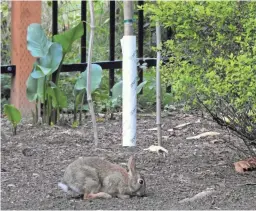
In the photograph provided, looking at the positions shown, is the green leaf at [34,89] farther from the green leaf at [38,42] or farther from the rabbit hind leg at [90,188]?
the rabbit hind leg at [90,188]

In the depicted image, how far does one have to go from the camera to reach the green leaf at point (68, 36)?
6883 millimetres

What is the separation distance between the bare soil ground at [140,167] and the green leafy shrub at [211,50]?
50 centimetres

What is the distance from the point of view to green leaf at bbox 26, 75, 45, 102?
684 centimetres

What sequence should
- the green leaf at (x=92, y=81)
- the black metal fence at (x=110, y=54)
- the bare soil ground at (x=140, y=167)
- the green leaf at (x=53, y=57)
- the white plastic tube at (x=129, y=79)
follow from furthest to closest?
the black metal fence at (x=110, y=54), the green leaf at (x=92, y=81), the green leaf at (x=53, y=57), the white plastic tube at (x=129, y=79), the bare soil ground at (x=140, y=167)

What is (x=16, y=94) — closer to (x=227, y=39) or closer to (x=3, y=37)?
(x=3, y=37)

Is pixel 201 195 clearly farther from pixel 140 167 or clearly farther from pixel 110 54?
pixel 110 54

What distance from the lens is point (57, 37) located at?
6922 millimetres

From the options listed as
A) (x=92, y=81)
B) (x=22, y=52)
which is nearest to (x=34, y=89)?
(x=92, y=81)

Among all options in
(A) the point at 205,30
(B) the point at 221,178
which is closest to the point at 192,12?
(A) the point at 205,30

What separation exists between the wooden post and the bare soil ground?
397mm

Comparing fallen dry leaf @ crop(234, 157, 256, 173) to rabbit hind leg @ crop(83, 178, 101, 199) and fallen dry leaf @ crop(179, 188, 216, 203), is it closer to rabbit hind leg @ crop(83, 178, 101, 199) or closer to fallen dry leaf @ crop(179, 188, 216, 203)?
fallen dry leaf @ crop(179, 188, 216, 203)

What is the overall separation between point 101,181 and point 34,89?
255cm

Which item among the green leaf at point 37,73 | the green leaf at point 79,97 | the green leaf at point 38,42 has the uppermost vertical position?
the green leaf at point 38,42

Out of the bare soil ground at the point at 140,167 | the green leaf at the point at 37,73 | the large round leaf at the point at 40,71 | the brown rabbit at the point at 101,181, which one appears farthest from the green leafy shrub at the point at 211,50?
the green leaf at the point at 37,73
